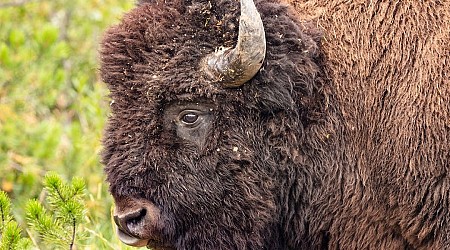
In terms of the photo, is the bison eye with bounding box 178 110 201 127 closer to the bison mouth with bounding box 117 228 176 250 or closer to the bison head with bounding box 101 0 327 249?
the bison head with bounding box 101 0 327 249

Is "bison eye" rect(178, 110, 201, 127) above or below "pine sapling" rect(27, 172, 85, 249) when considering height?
above

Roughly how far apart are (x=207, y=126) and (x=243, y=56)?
→ 408 mm

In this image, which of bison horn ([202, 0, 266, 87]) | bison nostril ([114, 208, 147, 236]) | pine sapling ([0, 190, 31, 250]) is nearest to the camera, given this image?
bison horn ([202, 0, 266, 87])

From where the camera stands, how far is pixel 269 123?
441 cm

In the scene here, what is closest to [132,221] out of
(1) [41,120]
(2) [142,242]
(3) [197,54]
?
(2) [142,242]

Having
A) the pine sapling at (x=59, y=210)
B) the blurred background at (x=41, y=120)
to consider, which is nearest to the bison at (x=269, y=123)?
the pine sapling at (x=59, y=210)

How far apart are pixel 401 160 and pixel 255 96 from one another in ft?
2.53

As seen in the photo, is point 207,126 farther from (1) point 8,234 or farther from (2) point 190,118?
(1) point 8,234

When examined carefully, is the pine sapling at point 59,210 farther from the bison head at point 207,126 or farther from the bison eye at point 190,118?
the bison eye at point 190,118

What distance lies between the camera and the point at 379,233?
449cm

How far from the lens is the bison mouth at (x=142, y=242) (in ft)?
14.4

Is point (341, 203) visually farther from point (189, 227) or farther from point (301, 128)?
point (189, 227)

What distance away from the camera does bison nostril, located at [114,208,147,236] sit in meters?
4.32

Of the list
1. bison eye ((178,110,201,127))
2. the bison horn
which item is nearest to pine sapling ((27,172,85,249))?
bison eye ((178,110,201,127))
